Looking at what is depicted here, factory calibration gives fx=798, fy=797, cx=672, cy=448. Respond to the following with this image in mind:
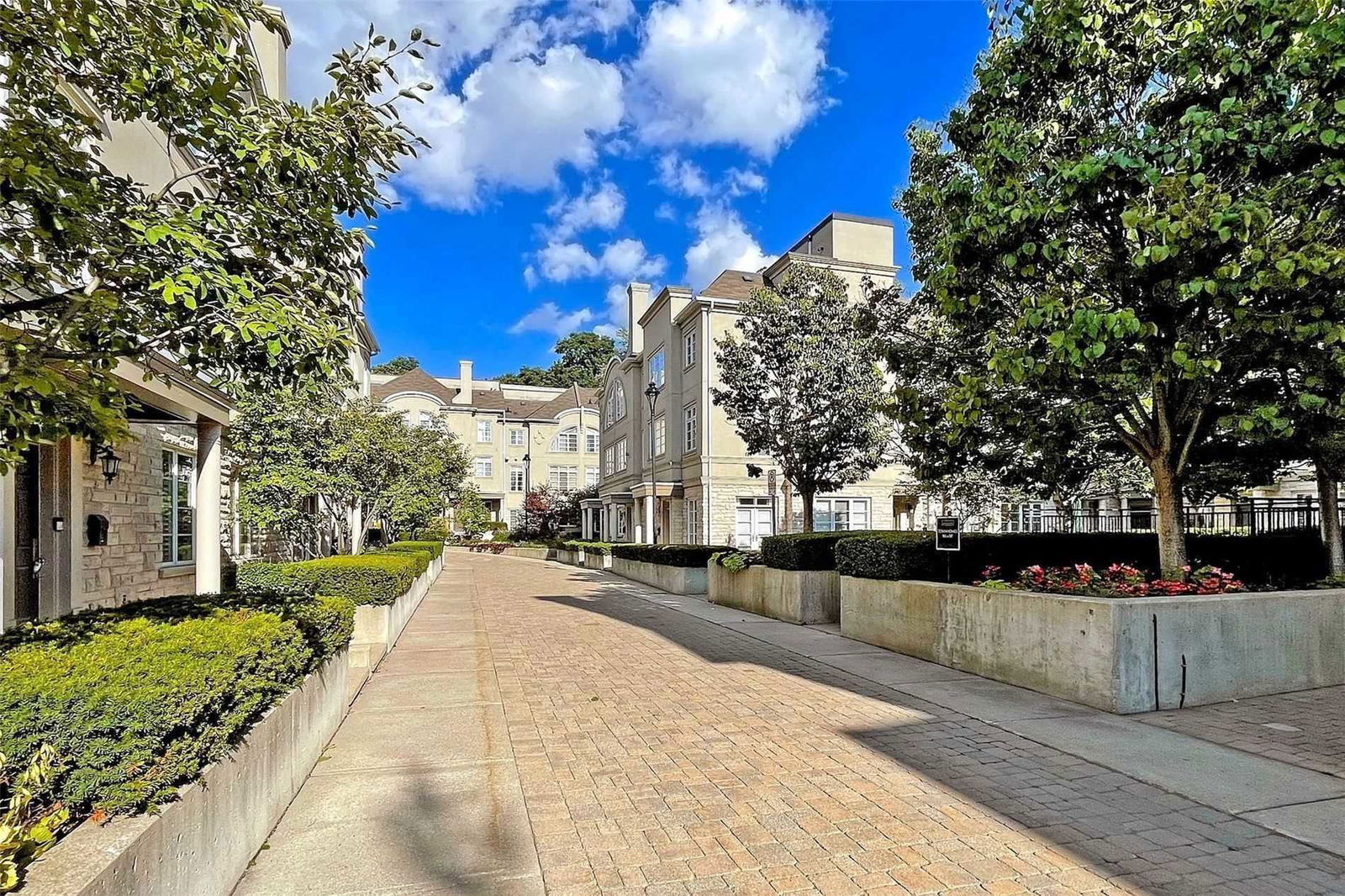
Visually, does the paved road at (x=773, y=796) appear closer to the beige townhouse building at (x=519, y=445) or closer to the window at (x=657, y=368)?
the window at (x=657, y=368)

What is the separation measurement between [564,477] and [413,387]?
483 inches

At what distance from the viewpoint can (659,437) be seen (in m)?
32.6

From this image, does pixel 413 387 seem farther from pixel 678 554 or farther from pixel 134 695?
pixel 134 695

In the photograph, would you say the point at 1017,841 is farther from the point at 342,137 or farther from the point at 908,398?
the point at 908,398

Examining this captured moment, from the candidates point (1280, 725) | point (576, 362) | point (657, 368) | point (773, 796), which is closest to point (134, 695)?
point (773, 796)

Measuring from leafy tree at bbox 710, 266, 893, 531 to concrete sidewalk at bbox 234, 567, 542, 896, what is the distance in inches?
399

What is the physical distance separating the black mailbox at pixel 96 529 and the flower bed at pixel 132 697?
18.1 ft

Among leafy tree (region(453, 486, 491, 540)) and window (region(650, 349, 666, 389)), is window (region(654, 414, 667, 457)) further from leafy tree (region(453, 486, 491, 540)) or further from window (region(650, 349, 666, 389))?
leafy tree (region(453, 486, 491, 540))

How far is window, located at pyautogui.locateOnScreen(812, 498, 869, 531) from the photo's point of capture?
92.7 feet

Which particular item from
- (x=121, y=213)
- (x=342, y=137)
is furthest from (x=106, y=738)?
(x=342, y=137)

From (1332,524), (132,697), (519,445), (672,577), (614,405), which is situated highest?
(614,405)

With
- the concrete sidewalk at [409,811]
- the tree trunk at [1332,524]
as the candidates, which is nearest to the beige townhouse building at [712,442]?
the tree trunk at [1332,524]

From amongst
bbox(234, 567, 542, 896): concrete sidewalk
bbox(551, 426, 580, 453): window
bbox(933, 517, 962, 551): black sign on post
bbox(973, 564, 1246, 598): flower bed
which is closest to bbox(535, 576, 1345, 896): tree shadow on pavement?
bbox(973, 564, 1246, 598): flower bed

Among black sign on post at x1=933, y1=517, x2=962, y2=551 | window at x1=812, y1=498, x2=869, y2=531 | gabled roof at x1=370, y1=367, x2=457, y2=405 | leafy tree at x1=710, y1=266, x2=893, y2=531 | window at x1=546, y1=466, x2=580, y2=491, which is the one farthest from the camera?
window at x1=546, y1=466, x2=580, y2=491
